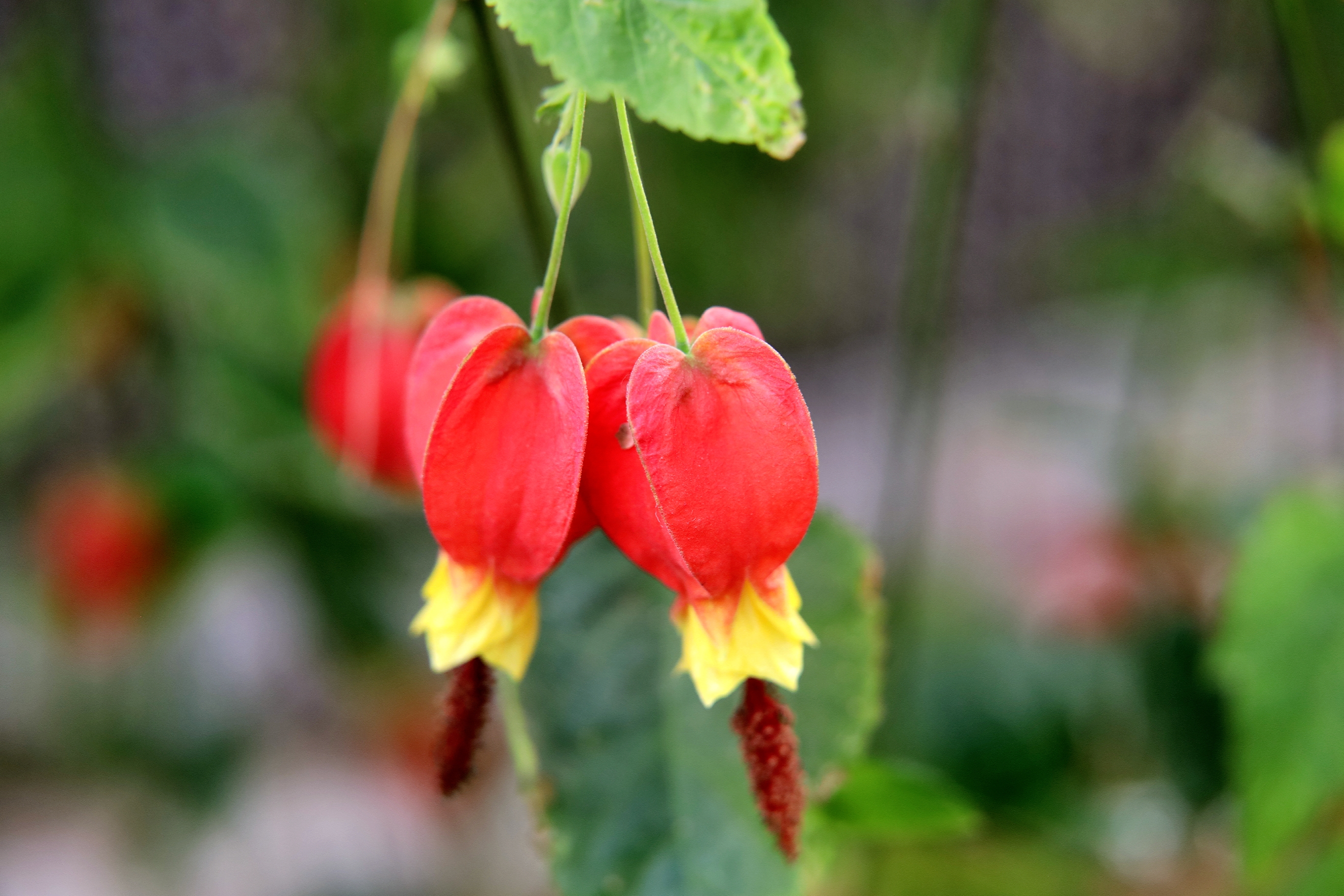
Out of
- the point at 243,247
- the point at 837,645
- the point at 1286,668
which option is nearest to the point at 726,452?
the point at 837,645

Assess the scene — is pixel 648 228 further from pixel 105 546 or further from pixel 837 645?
pixel 105 546

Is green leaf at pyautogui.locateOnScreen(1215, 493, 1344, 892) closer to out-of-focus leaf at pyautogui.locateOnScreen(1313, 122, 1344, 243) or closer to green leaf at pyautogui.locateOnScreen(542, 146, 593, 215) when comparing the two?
out-of-focus leaf at pyautogui.locateOnScreen(1313, 122, 1344, 243)

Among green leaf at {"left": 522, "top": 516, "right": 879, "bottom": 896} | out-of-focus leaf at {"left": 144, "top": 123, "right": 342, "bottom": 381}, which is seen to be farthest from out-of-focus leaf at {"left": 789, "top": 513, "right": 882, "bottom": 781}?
out-of-focus leaf at {"left": 144, "top": 123, "right": 342, "bottom": 381}

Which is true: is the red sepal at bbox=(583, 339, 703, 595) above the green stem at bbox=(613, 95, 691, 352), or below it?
below

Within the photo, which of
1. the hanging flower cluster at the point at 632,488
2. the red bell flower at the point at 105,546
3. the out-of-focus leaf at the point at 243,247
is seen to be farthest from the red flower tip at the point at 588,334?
the red bell flower at the point at 105,546

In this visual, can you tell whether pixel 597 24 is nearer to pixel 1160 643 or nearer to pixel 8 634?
pixel 1160 643

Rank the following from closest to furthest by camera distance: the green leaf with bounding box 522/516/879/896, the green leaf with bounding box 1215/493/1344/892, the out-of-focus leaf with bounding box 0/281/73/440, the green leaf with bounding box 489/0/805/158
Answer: the green leaf with bounding box 489/0/805/158 < the green leaf with bounding box 522/516/879/896 < the green leaf with bounding box 1215/493/1344/892 < the out-of-focus leaf with bounding box 0/281/73/440

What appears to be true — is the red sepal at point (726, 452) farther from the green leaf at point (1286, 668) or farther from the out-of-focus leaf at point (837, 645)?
the green leaf at point (1286, 668)
